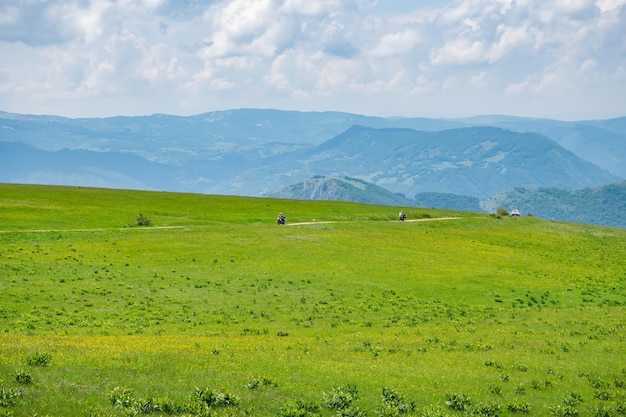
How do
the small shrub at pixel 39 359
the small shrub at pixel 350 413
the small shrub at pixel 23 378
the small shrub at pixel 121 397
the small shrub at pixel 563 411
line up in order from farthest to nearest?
the small shrub at pixel 563 411
the small shrub at pixel 39 359
the small shrub at pixel 350 413
the small shrub at pixel 23 378
the small shrub at pixel 121 397

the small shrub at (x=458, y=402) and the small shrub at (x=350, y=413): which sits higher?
the small shrub at (x=350, y=413)

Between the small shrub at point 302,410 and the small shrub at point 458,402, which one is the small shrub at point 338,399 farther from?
the small shrub at point 458,402

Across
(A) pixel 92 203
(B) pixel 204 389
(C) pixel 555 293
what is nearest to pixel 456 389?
(B) pixel 204 389

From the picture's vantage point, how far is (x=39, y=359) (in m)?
19.5

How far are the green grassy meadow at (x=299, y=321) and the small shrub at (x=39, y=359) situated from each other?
74 mm

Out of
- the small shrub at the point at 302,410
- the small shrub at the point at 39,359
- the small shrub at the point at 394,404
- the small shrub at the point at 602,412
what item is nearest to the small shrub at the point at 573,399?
the small shrub at the point at 602,412

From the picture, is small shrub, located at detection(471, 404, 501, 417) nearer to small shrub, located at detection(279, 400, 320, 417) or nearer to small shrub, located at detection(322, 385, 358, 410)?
small shrub, located at detection(322, 385, 358, 410)

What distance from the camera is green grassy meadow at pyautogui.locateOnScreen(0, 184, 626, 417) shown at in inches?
758

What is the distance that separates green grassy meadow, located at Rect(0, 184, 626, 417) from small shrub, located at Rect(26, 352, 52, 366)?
74 mm

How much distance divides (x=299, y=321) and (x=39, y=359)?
66.5 feet

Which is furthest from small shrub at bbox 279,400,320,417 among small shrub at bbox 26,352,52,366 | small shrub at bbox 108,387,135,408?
small shrub at bbox 26,352,52,366

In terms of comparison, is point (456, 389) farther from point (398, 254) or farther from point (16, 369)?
point (398, 254)

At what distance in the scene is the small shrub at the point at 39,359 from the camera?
63.1 ft

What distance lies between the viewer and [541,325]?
3731 centimetres
